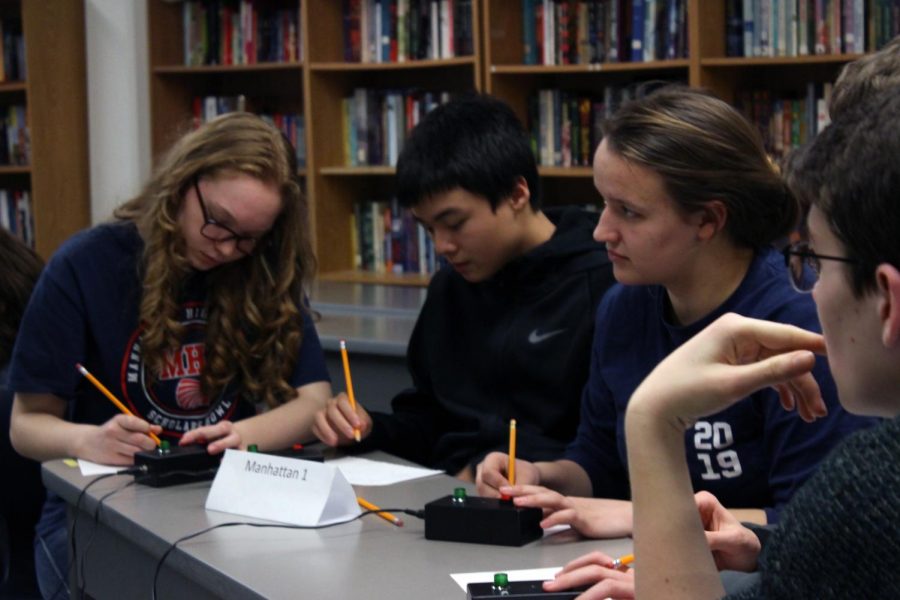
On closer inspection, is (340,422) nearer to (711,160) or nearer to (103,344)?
(103,344)

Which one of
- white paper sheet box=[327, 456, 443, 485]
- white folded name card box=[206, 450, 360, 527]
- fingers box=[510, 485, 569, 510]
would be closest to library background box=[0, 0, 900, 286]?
white paper sheet box=[327, 456, 443, 485]

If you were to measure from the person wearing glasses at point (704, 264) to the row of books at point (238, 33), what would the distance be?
3211 mm

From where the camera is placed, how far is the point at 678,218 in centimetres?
179

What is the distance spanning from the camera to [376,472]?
2094 mm

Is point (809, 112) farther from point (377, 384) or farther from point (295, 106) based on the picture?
point (295, 106)

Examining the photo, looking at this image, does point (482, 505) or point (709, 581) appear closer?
point (709, 581)

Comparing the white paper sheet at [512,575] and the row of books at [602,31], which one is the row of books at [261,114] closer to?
the row of books at [602,31]

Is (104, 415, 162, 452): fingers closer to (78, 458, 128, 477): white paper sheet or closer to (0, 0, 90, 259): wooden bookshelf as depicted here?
(78, 458, 128, 477): white paper sheet

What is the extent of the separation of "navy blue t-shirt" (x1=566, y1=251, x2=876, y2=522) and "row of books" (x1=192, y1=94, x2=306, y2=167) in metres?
2.99

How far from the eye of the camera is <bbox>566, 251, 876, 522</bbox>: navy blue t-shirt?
1.66 m

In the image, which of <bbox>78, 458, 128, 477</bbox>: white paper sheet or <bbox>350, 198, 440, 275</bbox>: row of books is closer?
<bbox>78, 458, 128, 477</bbox>: white paper sheet

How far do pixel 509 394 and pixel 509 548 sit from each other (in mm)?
795

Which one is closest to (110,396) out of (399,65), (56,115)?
(399,65)

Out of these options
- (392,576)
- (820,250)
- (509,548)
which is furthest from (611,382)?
(820,250)
